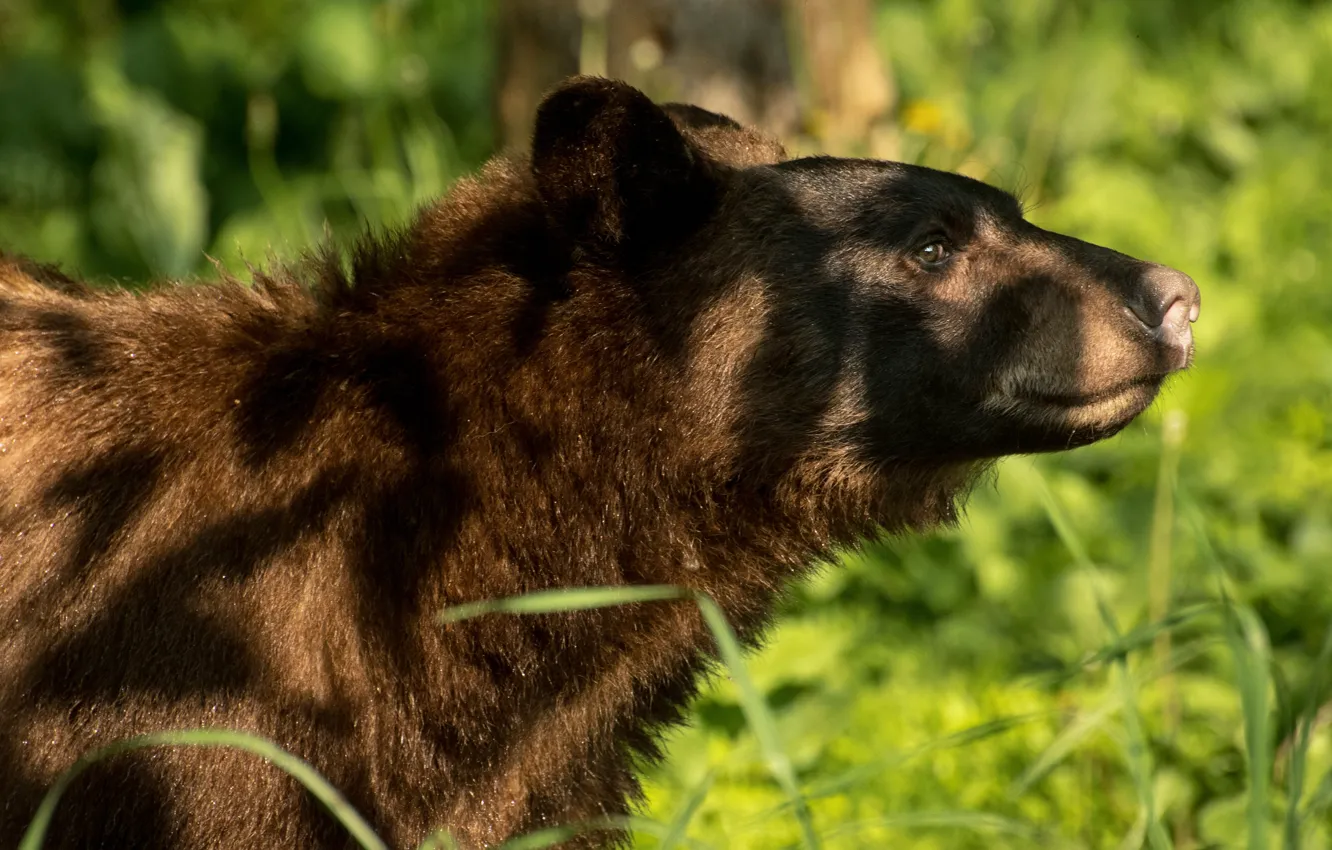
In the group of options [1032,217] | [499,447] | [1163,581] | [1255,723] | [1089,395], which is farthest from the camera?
[1032,217]

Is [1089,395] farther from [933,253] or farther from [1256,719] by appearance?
[1256,719]

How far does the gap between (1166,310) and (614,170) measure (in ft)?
4.31

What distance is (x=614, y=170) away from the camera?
3.89 meters

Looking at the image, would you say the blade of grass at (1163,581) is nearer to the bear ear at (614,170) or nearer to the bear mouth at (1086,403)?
the bear mouth at (1086,403)

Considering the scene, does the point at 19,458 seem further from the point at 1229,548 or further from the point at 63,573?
the point at 1229,548

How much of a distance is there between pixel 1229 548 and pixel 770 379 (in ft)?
8.92

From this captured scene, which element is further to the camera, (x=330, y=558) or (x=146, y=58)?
(x=146, y=58)

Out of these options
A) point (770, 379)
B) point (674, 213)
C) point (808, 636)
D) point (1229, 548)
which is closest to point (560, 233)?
point (674, 213)

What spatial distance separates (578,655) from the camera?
12.7ft

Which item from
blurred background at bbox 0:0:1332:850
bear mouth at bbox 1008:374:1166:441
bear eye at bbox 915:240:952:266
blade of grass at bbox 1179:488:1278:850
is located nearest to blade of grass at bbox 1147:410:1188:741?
blurred background at bbox 0:0:1332:850

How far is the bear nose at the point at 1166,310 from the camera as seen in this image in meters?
3.93

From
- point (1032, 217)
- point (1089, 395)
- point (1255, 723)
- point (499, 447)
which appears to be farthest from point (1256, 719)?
point (1032, 217)

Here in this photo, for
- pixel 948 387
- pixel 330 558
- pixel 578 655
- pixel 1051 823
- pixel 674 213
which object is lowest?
pixel 1051 823

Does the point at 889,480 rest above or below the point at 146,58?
above
